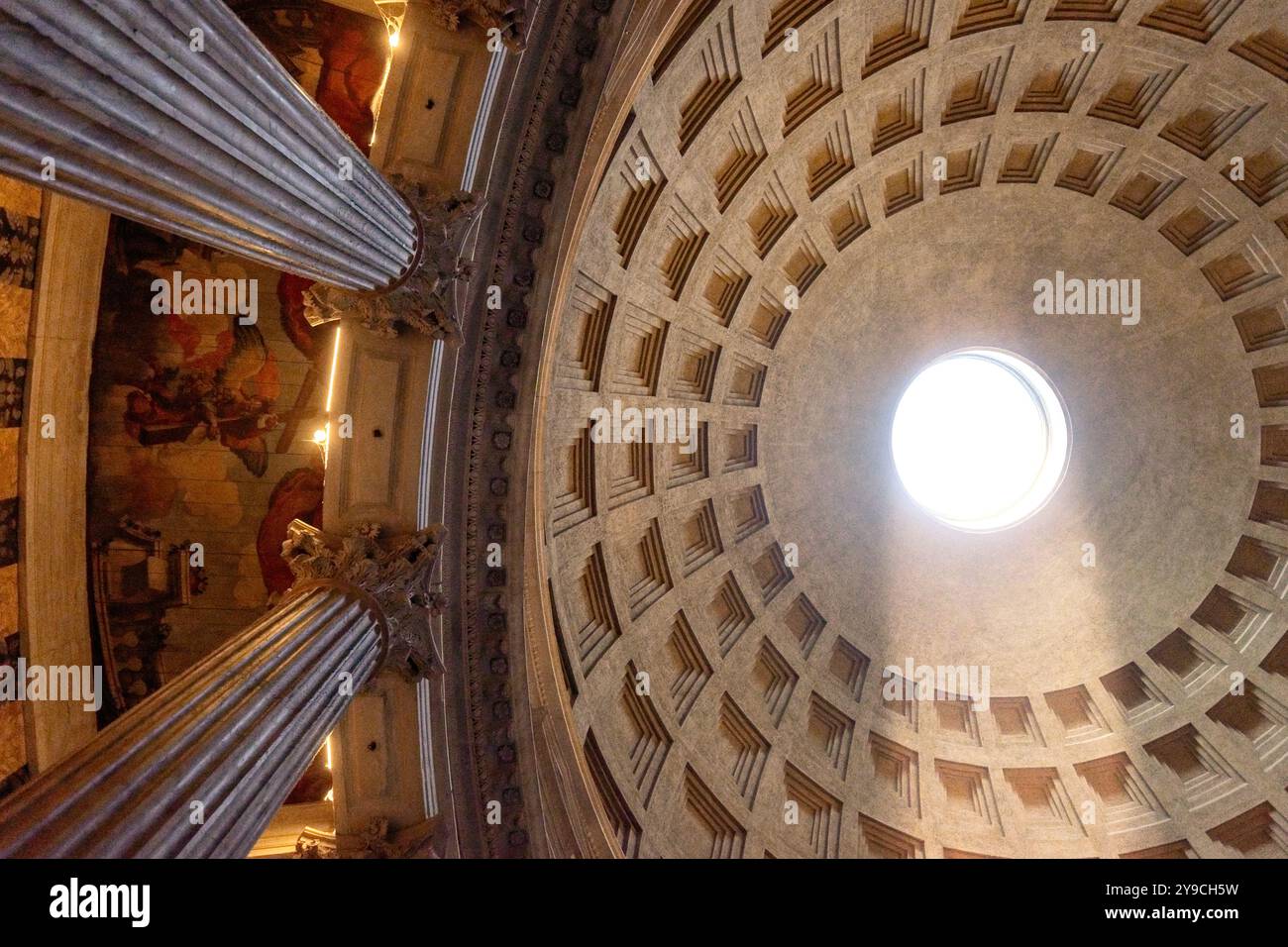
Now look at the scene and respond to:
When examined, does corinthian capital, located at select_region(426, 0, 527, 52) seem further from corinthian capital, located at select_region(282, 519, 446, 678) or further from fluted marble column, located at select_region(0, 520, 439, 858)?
fluted marble column, located at select_region(0, 520, 439, 858)

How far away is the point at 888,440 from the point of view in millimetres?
21922

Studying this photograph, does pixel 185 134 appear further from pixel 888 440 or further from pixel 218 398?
pixel 888 440

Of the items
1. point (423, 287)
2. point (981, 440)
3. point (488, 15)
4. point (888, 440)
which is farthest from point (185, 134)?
point (981, 440)

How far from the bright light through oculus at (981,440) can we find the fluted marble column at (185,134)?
1730cm

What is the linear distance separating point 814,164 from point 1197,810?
18.1m

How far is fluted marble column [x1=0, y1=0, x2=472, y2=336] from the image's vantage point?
15.2ft

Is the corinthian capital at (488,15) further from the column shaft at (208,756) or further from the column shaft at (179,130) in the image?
the column shaft at (208,756)

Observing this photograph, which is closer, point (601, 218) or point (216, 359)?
point (216, 359)

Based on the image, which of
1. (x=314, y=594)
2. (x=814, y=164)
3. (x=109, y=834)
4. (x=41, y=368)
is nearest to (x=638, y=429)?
(x=814, y=164)

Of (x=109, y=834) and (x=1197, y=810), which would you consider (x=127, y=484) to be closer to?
(x=109, y=834)

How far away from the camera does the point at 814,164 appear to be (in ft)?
59.0

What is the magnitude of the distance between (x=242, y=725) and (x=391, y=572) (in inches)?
132

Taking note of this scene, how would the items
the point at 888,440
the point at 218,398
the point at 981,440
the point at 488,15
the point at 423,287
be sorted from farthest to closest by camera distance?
1. the point at 981,440
2. the point at 888,440
3. the point at 218,398
4. the point at 423,287
5. the point at 488,15

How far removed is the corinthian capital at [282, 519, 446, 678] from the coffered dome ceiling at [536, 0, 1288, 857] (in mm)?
3894
